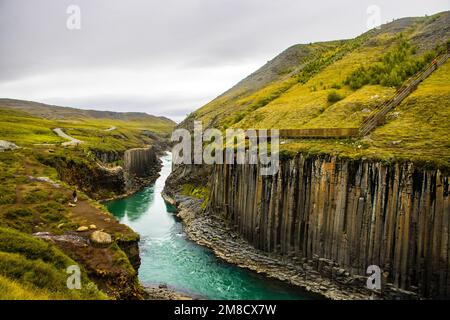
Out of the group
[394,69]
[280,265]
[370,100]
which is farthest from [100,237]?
[394,69]

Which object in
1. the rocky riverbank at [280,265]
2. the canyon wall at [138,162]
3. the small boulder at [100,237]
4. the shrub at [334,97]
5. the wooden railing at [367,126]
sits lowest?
the rocky riverbank at [280,265]

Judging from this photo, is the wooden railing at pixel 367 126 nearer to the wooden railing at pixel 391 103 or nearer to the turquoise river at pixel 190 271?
the wooden railing at pixel 391 103

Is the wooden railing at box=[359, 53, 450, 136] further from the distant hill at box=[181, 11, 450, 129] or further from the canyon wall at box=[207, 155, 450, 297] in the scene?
the canyon wall at box=[207, 155, 450, 297]

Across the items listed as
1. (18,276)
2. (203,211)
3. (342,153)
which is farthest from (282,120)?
(18,276)

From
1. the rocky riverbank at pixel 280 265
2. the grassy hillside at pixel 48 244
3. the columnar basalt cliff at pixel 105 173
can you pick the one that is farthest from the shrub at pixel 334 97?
the columnar basalt cliff at pixel 105 173

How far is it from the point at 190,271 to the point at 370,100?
26.5 m

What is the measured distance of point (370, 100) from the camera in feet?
134

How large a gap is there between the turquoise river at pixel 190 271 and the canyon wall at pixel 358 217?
4.03 m

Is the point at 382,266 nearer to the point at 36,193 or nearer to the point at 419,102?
the point at 419,102

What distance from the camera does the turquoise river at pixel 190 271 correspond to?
28.5 m

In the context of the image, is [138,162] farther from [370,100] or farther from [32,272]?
[32,272]

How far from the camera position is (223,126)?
2630 inches

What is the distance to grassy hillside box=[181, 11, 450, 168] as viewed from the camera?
95.2ft
